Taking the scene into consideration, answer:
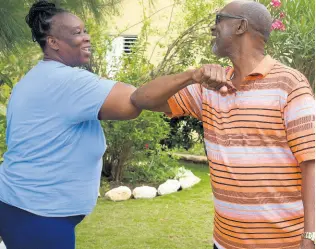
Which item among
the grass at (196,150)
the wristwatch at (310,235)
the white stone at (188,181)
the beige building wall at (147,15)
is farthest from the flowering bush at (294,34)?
A: the wristwatch at (310,235)

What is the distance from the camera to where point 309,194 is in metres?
2.23

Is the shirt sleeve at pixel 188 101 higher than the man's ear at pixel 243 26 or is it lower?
lower

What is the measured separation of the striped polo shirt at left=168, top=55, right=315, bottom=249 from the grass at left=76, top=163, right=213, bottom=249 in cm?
385

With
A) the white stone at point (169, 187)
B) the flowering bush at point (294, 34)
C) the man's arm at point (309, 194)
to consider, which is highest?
the man's arm at point (309, 194)

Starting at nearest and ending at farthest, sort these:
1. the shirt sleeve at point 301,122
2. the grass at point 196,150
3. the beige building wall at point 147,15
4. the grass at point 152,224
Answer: the shirt sleeve at point 301,122 → the grass at point 152,224 → the grass at point 196,150 → the beige building wall at point 147,15

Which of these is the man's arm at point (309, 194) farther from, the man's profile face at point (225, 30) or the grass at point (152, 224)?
the grass at point (152, 224)

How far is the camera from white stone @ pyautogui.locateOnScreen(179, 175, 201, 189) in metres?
9.19

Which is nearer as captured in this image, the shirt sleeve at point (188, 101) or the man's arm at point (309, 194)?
the man's arm at point (309, 194)

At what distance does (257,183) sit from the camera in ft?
7.71

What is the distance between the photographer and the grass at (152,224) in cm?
633

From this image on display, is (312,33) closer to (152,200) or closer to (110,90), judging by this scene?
(152,200)

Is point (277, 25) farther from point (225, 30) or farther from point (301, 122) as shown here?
point (301, 122)

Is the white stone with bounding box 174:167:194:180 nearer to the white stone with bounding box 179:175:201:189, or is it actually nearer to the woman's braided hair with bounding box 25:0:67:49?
the white stone with bounding box 179:175:201:189

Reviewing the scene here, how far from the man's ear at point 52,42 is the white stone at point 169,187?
6.30 meters
